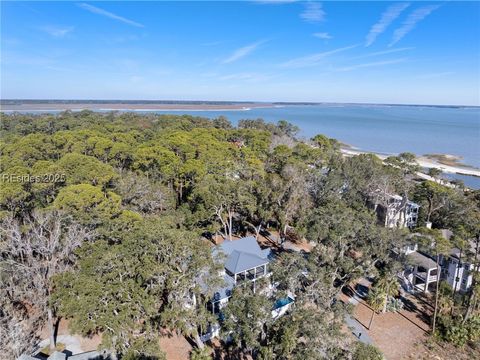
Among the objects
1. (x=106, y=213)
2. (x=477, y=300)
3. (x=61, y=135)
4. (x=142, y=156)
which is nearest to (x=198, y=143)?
(x=142, y=156)

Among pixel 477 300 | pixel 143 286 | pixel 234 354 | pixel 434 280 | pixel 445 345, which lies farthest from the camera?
pixel 434 280

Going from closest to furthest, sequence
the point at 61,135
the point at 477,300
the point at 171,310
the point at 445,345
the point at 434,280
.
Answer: the point at 171,310 < the point at 445,345 < the point at 477,300 < the point at 434,280 < the point at 61,135

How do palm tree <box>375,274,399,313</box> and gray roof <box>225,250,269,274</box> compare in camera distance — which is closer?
palm tree <box>375,274,399,313</box>

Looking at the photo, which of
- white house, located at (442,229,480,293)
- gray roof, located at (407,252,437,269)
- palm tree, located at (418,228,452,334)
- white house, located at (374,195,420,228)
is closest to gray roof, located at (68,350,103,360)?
palm tree, located at (418,228,452,334)

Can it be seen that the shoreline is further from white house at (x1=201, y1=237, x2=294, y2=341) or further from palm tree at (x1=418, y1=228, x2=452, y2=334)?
white house at (x1=201, y1=237, x2=294, y2=341)

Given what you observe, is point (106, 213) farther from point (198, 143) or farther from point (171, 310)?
point (198, 143)

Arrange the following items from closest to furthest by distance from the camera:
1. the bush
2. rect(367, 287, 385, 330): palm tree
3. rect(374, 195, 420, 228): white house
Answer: the bush → rect(367, 287, 385, 330): palm tree → rect(374, 195, 420, 228): white house

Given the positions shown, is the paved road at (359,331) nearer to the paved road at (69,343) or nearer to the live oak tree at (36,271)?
the paved road at (69,343)
